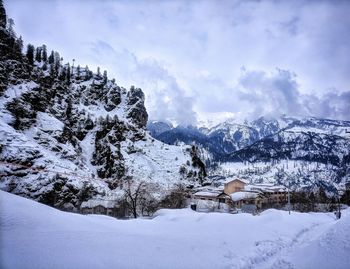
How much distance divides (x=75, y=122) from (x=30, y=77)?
82.4 ft

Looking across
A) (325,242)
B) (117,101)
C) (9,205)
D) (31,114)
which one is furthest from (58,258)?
(117,101)

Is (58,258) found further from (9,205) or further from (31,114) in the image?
(31,114)

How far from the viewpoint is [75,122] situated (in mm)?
114125

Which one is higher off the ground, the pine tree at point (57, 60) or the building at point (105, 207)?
the pine tree at point (57, 60)

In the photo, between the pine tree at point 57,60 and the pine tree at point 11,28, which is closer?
the pine tree at point 11,28

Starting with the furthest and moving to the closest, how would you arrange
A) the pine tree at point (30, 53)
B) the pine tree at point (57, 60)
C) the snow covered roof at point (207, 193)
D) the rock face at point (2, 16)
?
the pine tree at point (57, 60)
the pine tree at point (30, 53)
the snow covered roof at point (207, 193)
the rock face at point (2, 16)

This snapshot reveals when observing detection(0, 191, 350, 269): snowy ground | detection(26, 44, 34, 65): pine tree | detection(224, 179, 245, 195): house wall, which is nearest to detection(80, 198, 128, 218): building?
detection(0, 191, 350, 269): snowy ground


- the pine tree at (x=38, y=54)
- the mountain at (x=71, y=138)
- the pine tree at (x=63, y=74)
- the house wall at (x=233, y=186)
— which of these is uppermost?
the pine tree at (x=38, y=54)

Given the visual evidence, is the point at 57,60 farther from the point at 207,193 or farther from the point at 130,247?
the point at 130,247

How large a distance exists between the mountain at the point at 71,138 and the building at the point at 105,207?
2443 millimetres

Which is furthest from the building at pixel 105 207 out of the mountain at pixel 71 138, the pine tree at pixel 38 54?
the pine tree at pixel 38 54

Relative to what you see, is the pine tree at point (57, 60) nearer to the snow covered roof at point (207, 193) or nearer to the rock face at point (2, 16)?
the rock face at point (2, 16)

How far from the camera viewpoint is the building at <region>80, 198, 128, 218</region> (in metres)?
69.5

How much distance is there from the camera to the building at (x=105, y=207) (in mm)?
69500
